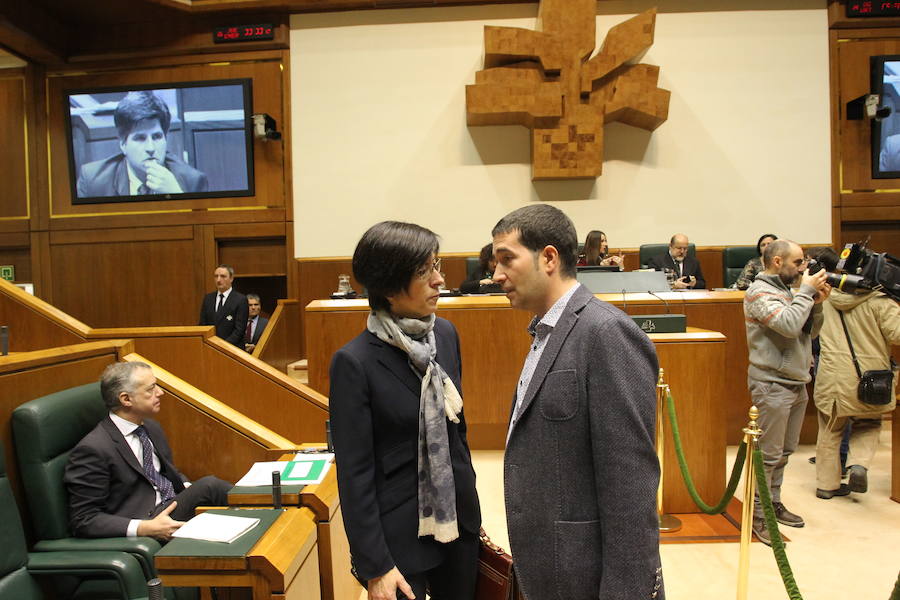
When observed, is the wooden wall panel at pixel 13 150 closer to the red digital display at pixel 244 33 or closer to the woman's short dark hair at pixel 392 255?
the red digital display at pixel 244 33

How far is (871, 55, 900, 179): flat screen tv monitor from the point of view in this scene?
19.8 ft

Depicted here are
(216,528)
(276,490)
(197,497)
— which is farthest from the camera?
(197,497)

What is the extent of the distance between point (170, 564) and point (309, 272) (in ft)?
17.0

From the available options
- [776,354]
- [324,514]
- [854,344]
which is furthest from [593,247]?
[324,514]

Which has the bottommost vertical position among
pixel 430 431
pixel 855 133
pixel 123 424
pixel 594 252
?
pixel 123 424

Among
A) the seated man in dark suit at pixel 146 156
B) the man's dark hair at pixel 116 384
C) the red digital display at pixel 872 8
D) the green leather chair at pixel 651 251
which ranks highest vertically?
the red digital display at pixel 872 8

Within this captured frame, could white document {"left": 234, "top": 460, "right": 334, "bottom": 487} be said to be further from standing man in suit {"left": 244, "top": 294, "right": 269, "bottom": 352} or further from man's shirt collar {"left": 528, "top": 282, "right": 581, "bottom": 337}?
standing man in suit {"left": 244, "top": 294, "right": 269, "bottom": 352}

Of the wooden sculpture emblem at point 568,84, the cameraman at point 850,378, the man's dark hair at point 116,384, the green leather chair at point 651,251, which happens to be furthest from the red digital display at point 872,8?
the man's dark hair at point 116,384

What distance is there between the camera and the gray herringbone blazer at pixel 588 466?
0.98 metres

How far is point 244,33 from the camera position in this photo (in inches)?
247

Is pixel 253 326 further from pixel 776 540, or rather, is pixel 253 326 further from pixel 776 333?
pixel 776 540

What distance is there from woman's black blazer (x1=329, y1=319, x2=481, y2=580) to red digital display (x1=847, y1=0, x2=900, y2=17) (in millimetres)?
7164

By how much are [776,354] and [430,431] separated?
2210mm

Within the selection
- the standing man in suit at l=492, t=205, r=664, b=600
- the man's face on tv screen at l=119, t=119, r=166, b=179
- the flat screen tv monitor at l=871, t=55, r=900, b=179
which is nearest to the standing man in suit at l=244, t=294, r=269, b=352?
the man's face on tv screen at l=119, t=119, r=166, b=179
